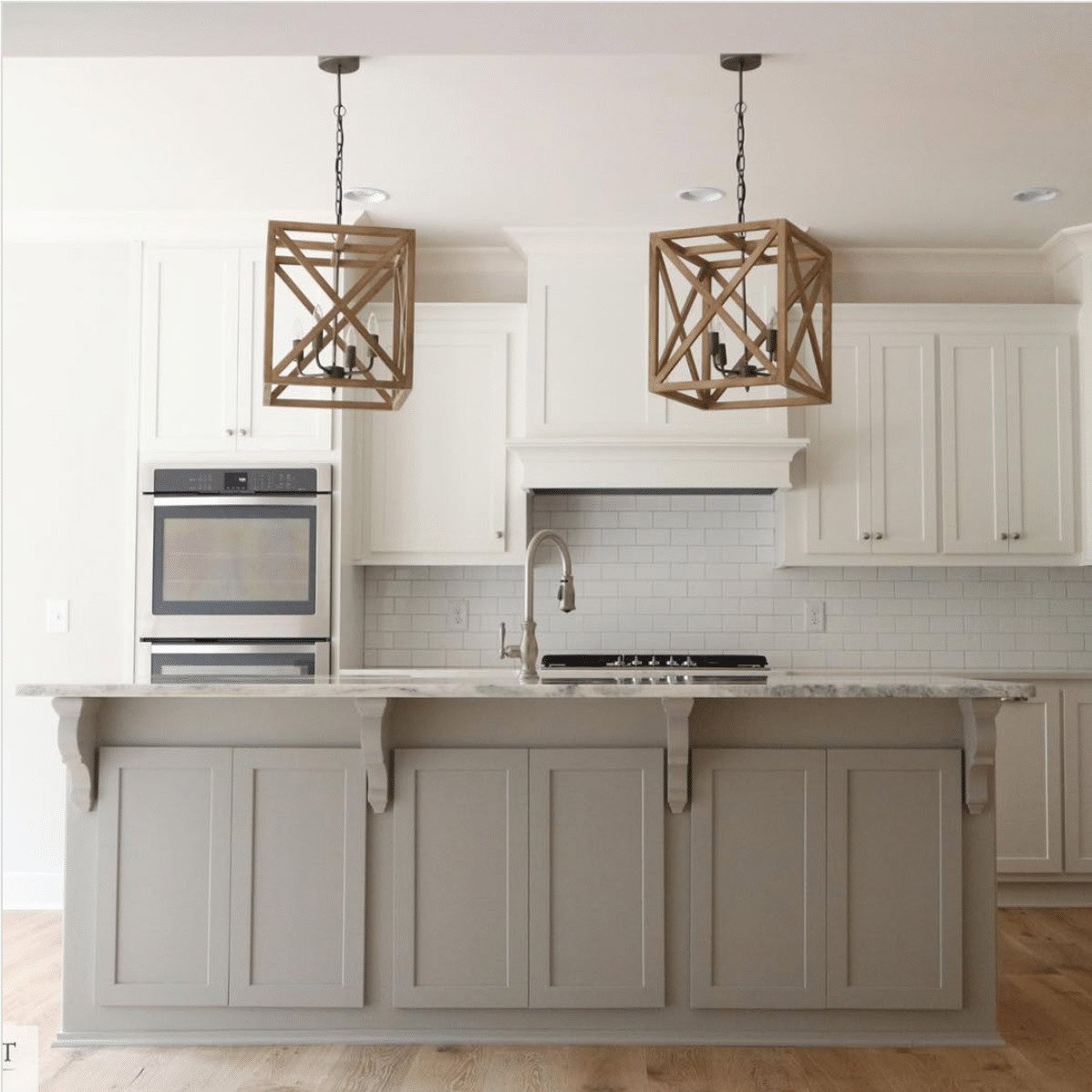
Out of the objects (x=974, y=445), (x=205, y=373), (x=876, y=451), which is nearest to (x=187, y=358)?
(x=205, y=373)

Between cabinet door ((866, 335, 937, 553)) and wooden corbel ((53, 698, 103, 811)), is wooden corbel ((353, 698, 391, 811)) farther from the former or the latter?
cabinet door ((866, 335, 937, 553))

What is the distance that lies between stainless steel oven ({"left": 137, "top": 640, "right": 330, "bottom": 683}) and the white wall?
0.29m

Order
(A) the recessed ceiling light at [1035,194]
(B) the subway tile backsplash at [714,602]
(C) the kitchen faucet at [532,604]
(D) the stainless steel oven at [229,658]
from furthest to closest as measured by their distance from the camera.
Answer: (B) the subway tile backsplash at [714,602] < (D) the stainless steel oven at [229,658] < (A) the recessed ceiling light at [1035,194] < (C) the kitchen faucet at [532,604]

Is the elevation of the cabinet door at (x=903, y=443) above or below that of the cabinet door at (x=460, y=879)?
above

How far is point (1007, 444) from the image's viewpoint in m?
5.11

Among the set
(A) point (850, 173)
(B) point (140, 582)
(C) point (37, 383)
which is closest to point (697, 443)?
(A) point (850, 173)

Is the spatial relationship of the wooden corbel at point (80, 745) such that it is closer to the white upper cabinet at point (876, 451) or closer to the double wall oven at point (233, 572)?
the double wall oven at point (233, 572)

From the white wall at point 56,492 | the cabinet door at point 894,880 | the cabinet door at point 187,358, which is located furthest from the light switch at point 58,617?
the cabinet door at point 894,880

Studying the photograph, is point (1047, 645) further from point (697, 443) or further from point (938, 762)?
point (938, 762)

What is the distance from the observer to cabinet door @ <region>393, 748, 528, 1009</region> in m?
3.19

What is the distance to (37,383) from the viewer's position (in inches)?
197

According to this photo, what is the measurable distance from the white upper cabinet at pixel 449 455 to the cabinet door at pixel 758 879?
6.72ft

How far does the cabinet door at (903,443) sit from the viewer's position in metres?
5.09

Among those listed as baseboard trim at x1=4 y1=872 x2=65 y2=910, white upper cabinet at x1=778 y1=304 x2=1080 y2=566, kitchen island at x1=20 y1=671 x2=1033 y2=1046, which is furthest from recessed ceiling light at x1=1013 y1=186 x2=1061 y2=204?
baseboard trim at x1=4 y1=872 x2=65 y2=910
